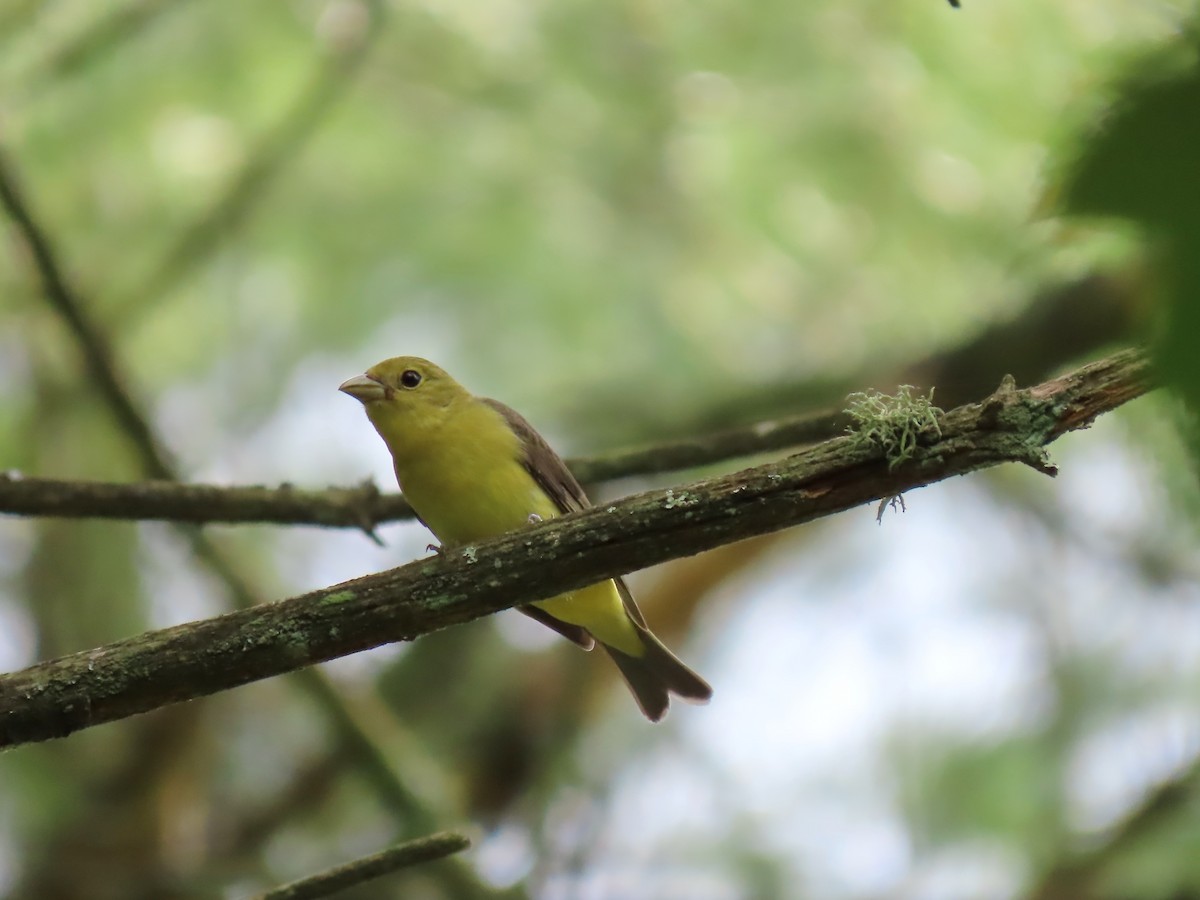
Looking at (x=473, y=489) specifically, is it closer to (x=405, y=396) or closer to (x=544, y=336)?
(x=405, y=396)

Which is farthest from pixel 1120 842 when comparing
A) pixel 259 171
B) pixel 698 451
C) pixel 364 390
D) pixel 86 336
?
pixel 259 171

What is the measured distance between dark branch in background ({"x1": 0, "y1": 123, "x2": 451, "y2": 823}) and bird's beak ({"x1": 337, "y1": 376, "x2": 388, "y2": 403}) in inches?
38.9

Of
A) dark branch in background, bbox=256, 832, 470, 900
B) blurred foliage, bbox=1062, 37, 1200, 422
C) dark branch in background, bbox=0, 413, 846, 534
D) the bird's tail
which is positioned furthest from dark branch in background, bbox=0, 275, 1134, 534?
blurred foliage, bbox=1062, 37, 1200, 422

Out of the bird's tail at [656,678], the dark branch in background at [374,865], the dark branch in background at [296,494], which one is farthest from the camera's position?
the bird's tail at [656,678]

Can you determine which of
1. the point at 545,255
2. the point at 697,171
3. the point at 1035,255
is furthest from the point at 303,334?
the point at 1035,255

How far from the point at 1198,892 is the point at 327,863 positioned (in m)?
4.45

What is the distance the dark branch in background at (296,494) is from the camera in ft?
14.0

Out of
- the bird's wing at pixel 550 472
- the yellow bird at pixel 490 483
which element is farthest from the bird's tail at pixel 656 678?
the bird's wing at pixel 550 472

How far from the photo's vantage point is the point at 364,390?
16.7ft

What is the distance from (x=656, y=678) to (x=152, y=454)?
8.26 ft

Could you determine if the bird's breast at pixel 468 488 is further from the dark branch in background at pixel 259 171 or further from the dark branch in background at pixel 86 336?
the dark branch in background at pixel 259 171

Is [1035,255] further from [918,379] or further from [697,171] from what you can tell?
[697,171]

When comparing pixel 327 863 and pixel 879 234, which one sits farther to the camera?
pixel 879 234

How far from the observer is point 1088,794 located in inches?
271
